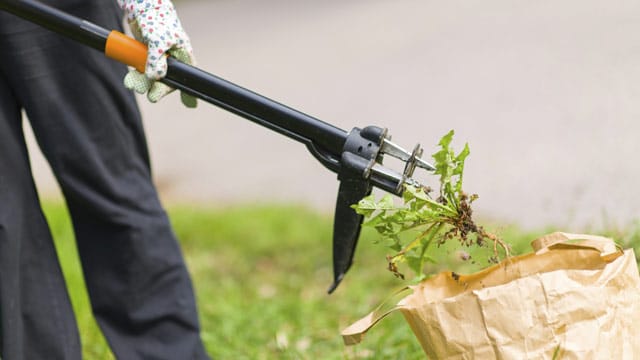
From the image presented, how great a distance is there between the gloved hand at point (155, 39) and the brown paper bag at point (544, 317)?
1.93 ft

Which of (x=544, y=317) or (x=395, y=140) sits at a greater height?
(x=544, y=317)

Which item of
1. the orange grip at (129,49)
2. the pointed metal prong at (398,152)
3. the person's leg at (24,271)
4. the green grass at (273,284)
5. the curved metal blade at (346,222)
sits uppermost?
the orange grip at (129,49)

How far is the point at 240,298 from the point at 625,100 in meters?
A: 1.33

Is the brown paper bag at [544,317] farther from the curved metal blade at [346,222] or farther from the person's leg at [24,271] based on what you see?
the person's leg at [24,271]

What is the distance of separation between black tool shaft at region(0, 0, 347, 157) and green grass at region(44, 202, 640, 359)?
55 centimetres

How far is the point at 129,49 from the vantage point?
4.71 feet

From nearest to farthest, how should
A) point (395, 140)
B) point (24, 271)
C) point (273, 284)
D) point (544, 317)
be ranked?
point (544, 317), point (24, 271), point (273, 284), point (395, 140)

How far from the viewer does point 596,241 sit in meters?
1.29

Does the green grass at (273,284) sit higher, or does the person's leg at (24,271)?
the person's leg at (24,271)

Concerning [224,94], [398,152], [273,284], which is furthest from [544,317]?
[273,284]

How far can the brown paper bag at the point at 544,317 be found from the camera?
3.91ft

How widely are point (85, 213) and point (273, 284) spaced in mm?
1034

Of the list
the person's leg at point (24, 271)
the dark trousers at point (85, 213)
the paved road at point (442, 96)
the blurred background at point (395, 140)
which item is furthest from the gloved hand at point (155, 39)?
the paved road at point (442, 96)

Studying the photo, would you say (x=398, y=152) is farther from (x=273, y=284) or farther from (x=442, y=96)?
(x=442, y=96)
